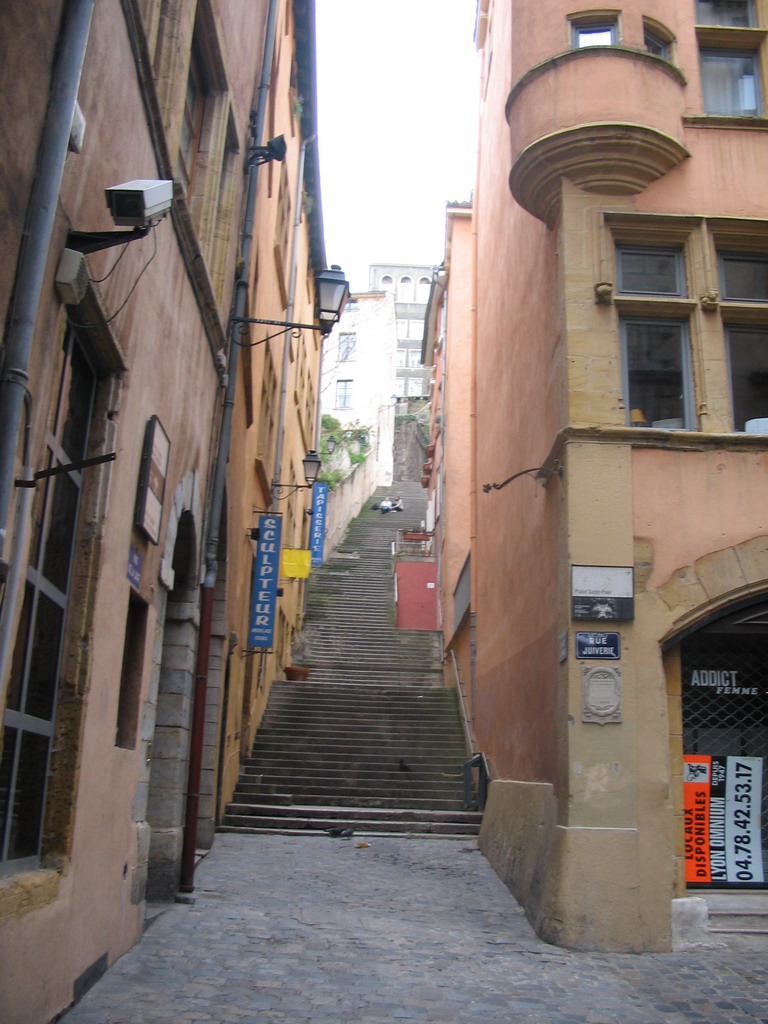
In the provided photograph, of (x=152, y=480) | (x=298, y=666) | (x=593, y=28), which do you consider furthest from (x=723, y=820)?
(x=298, y=666)

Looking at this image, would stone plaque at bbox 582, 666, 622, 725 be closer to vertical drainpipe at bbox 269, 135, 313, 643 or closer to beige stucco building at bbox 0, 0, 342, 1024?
beige stucco building at bbox 0, 0, 342, 1024

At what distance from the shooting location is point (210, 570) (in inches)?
358

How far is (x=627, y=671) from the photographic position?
25.0 feet

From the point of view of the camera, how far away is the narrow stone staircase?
42.7 ft

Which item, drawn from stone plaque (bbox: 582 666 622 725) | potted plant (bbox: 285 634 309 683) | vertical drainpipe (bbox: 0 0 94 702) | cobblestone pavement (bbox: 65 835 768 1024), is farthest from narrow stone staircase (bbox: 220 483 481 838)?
vertical drainpipe (bbox: 0 0 94 702)

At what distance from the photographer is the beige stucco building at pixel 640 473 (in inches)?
295

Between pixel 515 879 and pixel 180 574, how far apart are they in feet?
13.5

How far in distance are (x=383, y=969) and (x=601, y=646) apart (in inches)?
113

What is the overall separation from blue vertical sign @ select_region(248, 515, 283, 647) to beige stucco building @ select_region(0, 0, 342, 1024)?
114 inches

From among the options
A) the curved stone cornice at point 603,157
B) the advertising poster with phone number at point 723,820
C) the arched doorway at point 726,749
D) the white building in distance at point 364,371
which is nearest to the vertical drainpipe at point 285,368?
the curved stone cornice at point 603,157

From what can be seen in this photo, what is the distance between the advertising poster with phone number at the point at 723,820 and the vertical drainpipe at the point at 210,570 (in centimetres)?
409

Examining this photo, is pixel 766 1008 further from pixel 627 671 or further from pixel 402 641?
pixel 402 641

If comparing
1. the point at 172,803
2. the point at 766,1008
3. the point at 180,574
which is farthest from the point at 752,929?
the point at 180,574

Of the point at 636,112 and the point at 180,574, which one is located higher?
the point at 636,112
